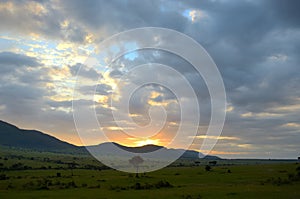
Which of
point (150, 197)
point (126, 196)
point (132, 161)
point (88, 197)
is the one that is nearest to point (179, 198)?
point (150, 197)

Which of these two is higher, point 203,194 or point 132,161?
point 132,161

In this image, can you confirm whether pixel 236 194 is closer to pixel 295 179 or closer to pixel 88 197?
pixel 88 197

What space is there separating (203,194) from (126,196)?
472 inches

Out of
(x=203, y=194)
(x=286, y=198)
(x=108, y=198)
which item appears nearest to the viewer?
(x=286, y=198)

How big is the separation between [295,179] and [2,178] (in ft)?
232

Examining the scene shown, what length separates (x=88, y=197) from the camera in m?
53.3

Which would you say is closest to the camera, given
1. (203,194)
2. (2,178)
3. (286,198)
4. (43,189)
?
(286,198)

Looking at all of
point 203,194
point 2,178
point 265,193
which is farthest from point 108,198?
point 2,178

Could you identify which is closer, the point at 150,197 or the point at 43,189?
the point at 150,197

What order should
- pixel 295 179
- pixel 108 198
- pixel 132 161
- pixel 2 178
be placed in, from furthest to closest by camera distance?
pixel 132 161 < pixel 2 178 < pixel 295 179 < pixel 108 198

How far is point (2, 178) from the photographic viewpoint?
89.9 meters

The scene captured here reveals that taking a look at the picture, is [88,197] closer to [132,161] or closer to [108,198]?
[108,198]

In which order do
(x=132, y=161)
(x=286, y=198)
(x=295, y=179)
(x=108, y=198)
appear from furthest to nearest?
1. (x=132, y=161)
2. (x=295, y=179)
3. (x=108, y=198)
4. (x=286, y=198)

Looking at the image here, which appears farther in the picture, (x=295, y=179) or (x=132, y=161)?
(x=132, y=161)
